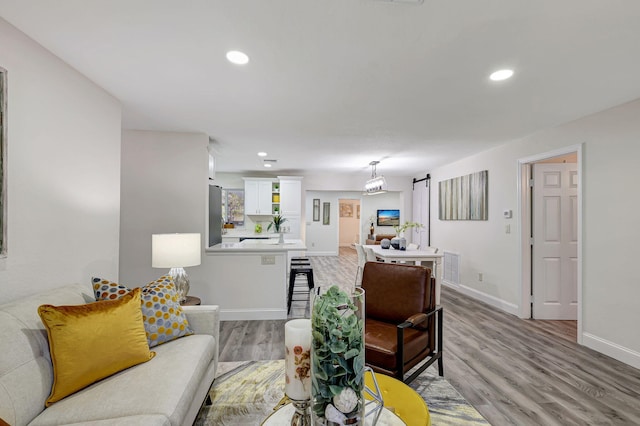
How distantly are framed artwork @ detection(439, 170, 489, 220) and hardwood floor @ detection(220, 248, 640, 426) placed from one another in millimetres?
1635

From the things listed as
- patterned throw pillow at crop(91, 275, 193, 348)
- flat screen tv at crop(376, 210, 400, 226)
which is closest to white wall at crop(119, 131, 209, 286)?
patterned throw pillow at crop(91, 275, 193, 348)

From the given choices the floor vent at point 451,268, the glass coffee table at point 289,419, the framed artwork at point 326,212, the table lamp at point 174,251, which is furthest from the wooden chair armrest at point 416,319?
the framed artwork at point 326,212

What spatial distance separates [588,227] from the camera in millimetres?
3104

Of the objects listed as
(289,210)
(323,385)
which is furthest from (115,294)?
(289,210)

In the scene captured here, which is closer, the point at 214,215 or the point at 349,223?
the point at 214,215

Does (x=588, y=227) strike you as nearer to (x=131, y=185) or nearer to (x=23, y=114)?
(x=23, y=114)

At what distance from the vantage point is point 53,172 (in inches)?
78.6

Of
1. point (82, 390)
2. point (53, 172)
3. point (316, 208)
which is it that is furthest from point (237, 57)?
point (316, 208)

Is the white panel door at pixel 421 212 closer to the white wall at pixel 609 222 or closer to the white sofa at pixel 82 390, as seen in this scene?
the white wall at pixel 609 222

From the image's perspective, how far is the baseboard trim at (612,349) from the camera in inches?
104

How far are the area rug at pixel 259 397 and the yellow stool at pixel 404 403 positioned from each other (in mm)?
634

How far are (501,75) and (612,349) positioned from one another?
2.81 meters

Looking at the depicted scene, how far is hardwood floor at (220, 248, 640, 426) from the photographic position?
2.05m

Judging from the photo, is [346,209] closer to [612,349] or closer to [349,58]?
[612,349]
